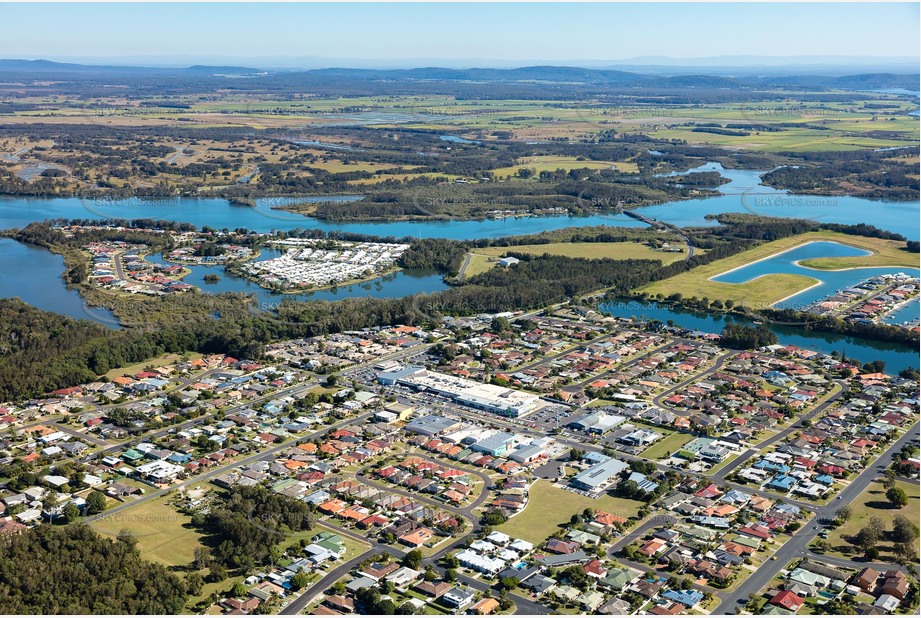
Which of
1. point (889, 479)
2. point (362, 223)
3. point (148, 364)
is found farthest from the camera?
point (362, 223)

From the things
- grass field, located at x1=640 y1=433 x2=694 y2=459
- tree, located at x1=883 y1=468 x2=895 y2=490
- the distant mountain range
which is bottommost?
tree, located at x1=883 y1=468 x2=895 y2=490


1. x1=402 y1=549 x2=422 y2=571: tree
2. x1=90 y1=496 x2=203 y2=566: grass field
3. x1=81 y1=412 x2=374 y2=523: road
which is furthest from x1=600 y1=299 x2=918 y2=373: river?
x1=90 y1=496 x2=203 y2=566: grass field

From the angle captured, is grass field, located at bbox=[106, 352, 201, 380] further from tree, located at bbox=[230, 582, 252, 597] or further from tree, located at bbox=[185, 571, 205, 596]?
tree, located at bbox=[230, 582, 252, 597]

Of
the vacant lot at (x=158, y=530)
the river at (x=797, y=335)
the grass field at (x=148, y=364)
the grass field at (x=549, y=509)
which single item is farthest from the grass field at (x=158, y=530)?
the river at (x=797, y=335)

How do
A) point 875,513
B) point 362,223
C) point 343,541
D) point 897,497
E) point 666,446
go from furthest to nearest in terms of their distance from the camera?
point 362,223 < point 666,446 < point 897,497 < point 875,513 < point 343,541

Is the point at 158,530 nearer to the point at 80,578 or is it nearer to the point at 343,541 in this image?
the point at 80,578

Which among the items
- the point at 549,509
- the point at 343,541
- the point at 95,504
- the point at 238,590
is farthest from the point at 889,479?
the point at 95,504

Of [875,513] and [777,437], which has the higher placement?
[777,437]
